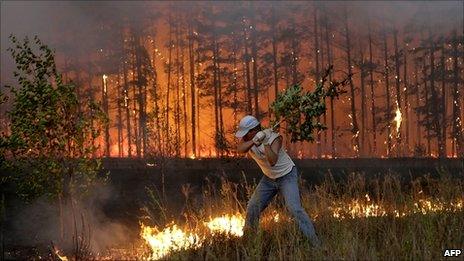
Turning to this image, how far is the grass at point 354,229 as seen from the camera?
6121 mm

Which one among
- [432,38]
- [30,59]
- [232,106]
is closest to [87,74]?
[232,106]

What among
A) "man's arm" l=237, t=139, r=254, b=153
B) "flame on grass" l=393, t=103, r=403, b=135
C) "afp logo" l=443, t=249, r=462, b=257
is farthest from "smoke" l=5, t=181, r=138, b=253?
"flame on grass" l=393, t=103, r=403, b=135

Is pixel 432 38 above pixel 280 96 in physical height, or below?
above

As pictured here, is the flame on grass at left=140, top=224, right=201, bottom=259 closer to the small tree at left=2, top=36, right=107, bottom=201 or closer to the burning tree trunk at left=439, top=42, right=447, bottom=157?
the small tree at left=2, top=36, right=107, bottom=201

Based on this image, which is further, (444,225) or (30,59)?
(30,59)

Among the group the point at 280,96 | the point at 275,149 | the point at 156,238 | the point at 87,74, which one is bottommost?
the point at 156,238

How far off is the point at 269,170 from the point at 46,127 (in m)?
3.59

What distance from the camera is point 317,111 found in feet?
26.6

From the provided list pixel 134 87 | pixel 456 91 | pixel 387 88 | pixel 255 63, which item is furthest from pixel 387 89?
pixel 134 87

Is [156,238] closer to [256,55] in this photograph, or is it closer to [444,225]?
[444,225]

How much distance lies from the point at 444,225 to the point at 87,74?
4395 cm

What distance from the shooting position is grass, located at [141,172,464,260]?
20.1 feet

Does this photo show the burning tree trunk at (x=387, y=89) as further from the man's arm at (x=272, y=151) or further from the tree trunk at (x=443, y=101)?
the man's arm at (x=272, y=151)

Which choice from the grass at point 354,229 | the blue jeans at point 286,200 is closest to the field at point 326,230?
the grass at point 354,229
